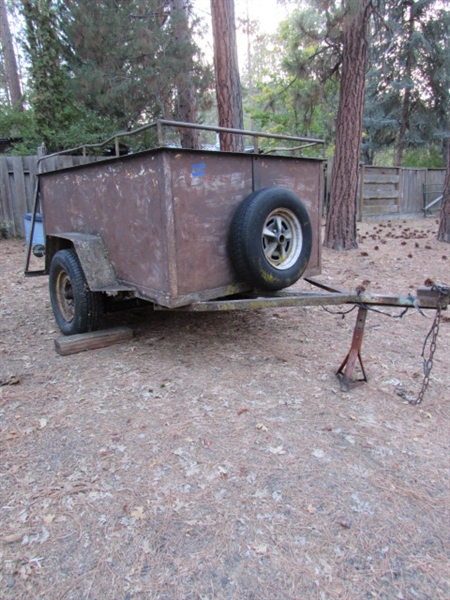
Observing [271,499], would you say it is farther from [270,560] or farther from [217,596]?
[217,596]

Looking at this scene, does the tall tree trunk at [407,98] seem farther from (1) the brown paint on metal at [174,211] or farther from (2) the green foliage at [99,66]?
(1) the brown paint on metal at [174,211]

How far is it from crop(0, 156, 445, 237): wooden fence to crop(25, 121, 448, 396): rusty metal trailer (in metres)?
4.28

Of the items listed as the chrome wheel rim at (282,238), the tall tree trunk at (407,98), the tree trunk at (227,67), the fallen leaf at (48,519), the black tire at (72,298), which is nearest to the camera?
the fallen leaf at (48,519)

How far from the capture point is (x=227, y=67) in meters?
7.71

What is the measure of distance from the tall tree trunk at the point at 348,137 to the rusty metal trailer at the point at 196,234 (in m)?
4.08

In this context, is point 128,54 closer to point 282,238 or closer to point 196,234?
point 282,238

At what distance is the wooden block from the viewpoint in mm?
3786

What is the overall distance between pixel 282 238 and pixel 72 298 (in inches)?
82.0

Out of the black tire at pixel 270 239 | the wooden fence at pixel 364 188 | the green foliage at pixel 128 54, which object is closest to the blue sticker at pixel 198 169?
the black tire at pixel 270 239

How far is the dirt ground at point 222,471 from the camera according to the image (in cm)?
176

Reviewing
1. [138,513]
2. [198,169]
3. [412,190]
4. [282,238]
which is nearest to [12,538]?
[138,513]

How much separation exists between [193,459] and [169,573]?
0.70m

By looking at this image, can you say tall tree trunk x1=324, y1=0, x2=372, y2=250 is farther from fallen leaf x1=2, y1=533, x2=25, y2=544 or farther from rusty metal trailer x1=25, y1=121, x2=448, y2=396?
fallen leaf x1=2, y1=533, x2=25, y2=544

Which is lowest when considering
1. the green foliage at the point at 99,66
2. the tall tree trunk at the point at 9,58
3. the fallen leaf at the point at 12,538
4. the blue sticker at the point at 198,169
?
the fallen leaf at the point at 12,538
